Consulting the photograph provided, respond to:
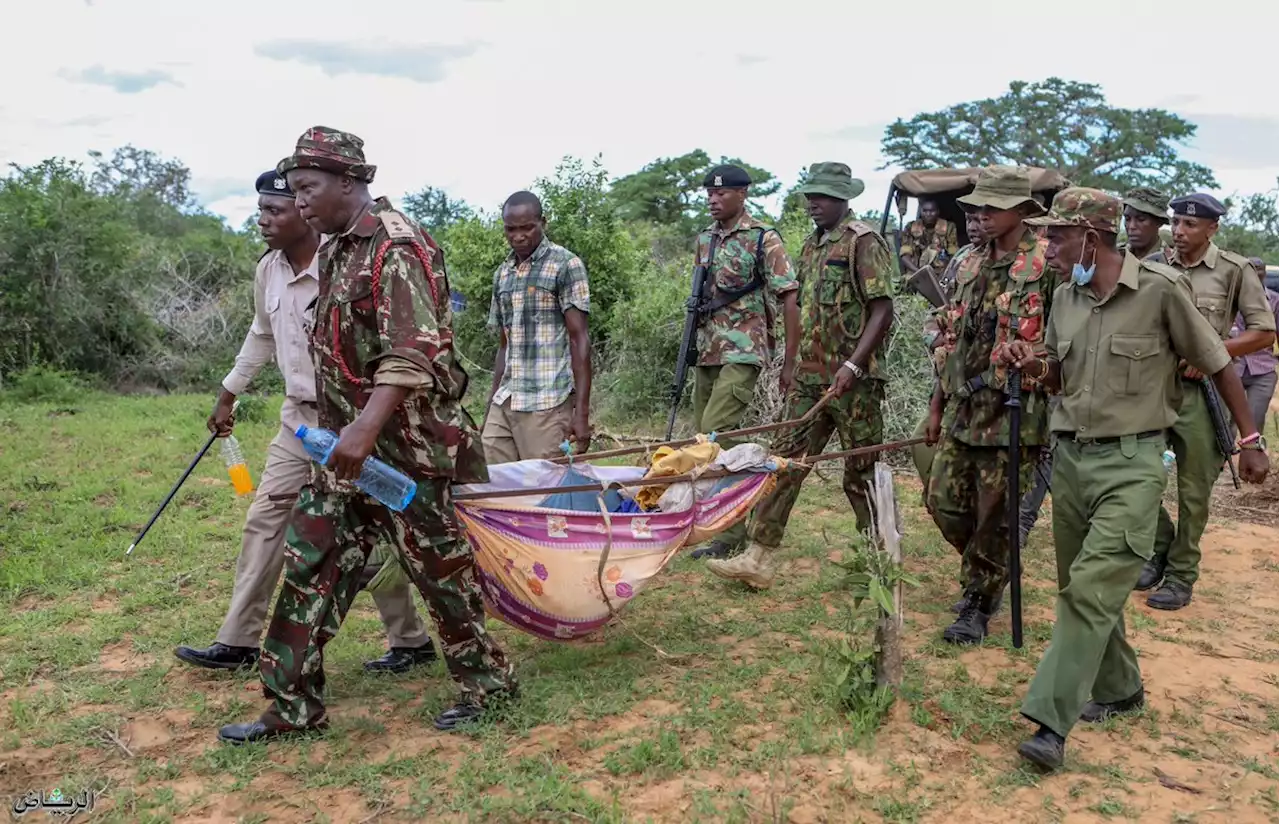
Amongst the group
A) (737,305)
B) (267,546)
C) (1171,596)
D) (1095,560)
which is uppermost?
(737,305)

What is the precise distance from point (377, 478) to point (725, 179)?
9.73 feet

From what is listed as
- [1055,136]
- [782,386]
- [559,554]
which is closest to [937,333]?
[782,386]

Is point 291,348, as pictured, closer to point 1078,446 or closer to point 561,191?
point 1078,446

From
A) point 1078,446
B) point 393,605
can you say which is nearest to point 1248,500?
point 1078,446

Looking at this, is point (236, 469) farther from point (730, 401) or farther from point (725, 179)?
point (725, 179)

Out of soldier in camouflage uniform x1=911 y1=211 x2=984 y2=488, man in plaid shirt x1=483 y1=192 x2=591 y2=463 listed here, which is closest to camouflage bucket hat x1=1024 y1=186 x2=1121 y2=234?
soldier in camouflage uniform x1=911 y1=211 x2=984 y2=488

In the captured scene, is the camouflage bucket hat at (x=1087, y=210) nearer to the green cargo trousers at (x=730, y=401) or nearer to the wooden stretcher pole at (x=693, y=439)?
the wooden stretcher pole at (x=693, y=439)

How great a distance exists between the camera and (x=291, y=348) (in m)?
4.04

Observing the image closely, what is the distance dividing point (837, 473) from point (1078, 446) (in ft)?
13.9

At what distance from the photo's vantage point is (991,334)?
430 centimetres

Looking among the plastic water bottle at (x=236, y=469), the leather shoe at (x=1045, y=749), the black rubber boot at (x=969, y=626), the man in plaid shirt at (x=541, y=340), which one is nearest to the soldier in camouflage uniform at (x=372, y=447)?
the plastic water bottle at (x=236, y=469)

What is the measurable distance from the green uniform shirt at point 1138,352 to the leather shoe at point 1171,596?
6.43 feet

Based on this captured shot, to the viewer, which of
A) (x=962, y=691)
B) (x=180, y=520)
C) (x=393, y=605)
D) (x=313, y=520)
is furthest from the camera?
(x=180, y=520)

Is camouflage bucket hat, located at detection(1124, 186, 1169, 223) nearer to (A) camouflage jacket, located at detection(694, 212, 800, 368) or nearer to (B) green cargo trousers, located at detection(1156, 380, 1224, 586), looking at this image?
(B) green cargo trousers, located at detection(1156, 380, 1224, 586)
